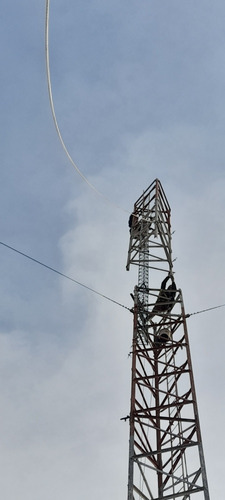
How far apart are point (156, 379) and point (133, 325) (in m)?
2.74

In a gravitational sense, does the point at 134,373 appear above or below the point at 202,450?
above

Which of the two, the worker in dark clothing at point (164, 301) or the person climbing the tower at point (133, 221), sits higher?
the person climbing the tower at point (133, 221)

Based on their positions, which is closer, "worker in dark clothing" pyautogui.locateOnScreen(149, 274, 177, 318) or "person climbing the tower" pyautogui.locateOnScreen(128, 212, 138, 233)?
"worker in dark clothing" pyautogui.locateOnScreen(149, 274, 177, 318)

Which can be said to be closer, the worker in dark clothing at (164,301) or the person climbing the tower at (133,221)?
the worker in dark clothing at (164,301)

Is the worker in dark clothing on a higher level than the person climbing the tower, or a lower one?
lower

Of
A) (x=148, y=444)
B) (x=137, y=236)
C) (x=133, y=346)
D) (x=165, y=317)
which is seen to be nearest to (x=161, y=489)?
(x=148, y=444)

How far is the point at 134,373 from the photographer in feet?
70.7

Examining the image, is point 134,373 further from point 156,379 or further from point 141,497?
point 141,497

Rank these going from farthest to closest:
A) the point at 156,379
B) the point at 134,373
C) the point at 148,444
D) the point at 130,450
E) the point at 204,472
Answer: the point at 156,379, the point at 134,373, the point at 148,444, the point at 130,450, the point at 204,472

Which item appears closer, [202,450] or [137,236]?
[202,450]

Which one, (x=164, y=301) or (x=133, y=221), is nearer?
(x=164, y=301)

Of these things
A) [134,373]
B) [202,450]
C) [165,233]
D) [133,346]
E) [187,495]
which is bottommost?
[187,495]

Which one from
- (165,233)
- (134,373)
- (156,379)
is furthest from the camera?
(165,233)

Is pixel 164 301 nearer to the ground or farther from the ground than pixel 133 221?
nearer to the ground
